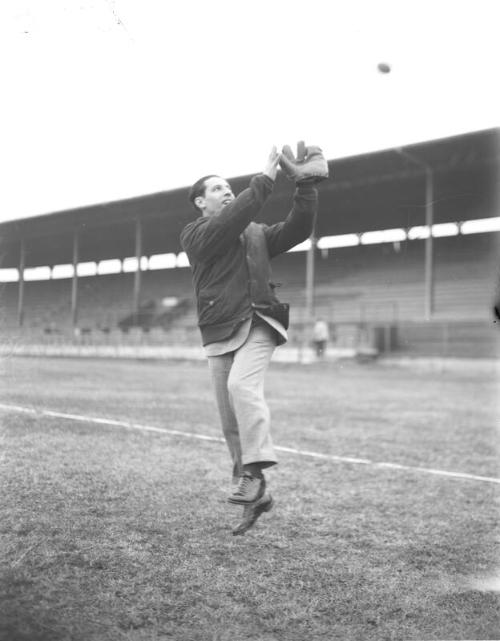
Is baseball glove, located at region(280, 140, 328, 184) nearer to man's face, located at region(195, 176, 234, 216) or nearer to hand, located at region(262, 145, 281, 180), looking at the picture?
hand, located at region(262, 145, 281, 180)

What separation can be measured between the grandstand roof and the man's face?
2.30 ft

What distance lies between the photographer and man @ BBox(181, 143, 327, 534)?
2.77 meters

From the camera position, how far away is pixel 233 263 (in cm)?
287

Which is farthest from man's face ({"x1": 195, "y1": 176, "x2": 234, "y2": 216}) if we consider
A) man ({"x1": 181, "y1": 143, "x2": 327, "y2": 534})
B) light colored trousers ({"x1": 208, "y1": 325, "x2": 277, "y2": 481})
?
light colored trousers ({"x1": 208, "y1": 325, "x2": 277, "y2": 481})

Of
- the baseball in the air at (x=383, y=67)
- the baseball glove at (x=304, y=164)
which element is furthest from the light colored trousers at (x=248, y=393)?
the baseball in the air at (x=383, y=67)

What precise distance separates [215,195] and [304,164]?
422 millimetres

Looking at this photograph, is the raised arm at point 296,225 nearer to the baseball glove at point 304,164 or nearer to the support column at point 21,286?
the baseball glove at point 304,164

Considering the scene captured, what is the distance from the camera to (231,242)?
9.27ft

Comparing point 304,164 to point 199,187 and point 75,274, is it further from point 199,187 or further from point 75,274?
point 75,274

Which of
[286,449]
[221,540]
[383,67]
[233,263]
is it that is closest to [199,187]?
[233,263]

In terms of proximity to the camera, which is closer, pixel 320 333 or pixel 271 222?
pixel 271 222

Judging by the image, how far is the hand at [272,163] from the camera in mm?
2736

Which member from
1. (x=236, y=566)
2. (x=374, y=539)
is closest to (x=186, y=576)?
(x=236, y=566)

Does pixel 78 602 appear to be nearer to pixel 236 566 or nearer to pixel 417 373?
pixel 236 566
